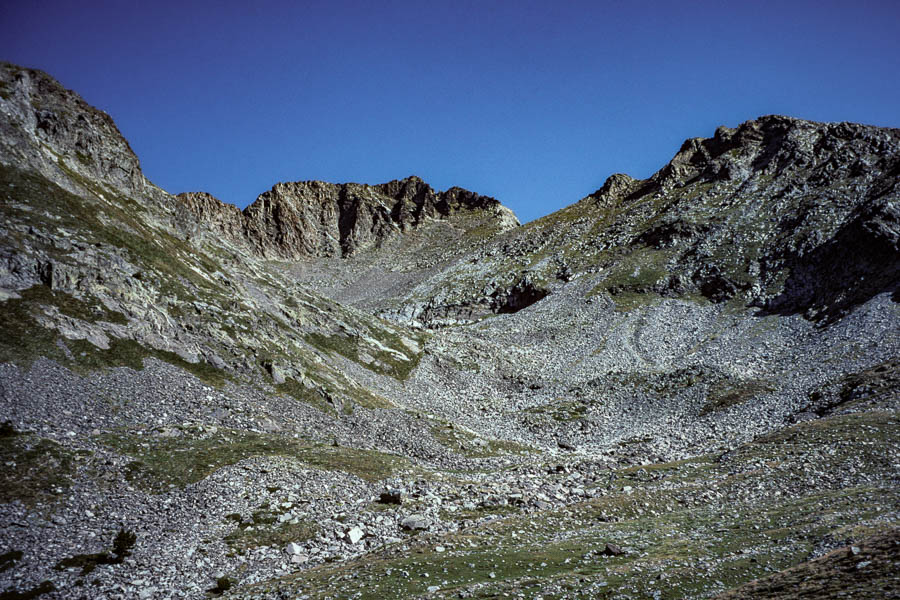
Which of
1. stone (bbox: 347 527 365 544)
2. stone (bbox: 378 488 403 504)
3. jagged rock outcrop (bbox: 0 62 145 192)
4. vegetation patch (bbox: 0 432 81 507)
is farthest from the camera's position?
jagged rock outcrop (bbox: 0 62 145 192)

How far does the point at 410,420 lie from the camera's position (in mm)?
50312

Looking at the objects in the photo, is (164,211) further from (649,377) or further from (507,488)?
(649,377)

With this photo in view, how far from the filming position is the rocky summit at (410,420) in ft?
61.7

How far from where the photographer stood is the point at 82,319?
40.9 meters

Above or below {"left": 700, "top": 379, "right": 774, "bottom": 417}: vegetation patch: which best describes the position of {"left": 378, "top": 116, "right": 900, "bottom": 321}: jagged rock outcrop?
above

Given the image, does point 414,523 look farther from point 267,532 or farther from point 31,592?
point 31,592

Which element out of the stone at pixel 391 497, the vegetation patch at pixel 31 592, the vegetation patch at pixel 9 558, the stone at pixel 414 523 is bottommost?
the stone at pixel 414 523

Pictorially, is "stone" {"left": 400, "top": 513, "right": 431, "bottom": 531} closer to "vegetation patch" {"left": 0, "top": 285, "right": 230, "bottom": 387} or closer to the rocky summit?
the rocky summit

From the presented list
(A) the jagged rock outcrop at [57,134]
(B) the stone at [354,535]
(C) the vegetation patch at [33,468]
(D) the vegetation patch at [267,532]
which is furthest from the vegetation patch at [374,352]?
(B) the stone at [354,535]

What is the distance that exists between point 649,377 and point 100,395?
6621cm

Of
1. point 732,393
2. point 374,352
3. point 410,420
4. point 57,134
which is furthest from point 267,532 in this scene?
point 57,134

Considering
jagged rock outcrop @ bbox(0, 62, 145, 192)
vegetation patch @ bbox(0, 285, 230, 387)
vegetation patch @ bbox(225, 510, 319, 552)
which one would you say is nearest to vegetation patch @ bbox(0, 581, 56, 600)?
vegetation patch @ bbox(225, 510, 319, 552)

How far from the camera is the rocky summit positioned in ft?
61.7

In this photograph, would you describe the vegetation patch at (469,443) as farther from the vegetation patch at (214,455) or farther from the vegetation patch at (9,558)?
the vegetation patch at (9,558)
